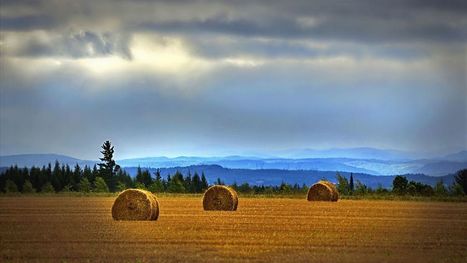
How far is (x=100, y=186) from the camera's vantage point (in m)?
64.4

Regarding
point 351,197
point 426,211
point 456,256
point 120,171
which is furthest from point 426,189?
point 456,256

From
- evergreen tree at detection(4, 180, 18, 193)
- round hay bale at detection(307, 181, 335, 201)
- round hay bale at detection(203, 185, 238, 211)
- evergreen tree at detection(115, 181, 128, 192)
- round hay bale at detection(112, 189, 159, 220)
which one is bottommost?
round hay bale at detection(112, 189, 159, 220)

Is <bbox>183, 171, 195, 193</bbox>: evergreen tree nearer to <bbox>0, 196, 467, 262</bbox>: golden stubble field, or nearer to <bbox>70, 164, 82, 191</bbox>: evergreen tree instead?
<bbox>70, 164, 82, 191</bbox>: evergreen tree

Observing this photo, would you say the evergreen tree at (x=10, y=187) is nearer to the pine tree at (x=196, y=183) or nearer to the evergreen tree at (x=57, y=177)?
the evergreen tree at (x=57, y=177)

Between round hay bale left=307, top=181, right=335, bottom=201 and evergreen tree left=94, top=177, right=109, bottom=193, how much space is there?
64.1 feet

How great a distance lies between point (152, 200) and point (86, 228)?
5357 mm

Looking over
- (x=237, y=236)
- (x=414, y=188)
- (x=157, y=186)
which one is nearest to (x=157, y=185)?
(x=157, y=186)

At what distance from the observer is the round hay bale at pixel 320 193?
4900 centimetres

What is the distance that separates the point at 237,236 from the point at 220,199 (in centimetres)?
1444

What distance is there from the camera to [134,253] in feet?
70.0

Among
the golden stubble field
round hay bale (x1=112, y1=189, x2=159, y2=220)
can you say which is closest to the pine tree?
the golden stubble field

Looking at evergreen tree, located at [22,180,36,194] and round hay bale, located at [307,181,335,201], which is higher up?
evergreen tree, located at [22,180,36,194]

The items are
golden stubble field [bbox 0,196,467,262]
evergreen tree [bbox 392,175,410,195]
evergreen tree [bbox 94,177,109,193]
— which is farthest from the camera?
evergreen tree [bbox 94,177,109,193]

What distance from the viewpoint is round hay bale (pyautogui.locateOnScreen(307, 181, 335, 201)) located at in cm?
4900
